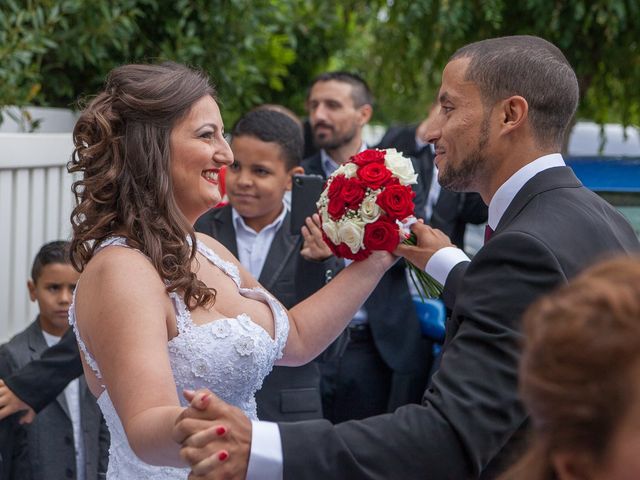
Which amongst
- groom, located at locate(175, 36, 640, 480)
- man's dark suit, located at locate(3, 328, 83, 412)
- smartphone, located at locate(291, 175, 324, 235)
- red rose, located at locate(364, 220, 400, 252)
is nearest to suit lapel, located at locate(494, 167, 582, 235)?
groom, located at locate(175, 36, 640, 480)

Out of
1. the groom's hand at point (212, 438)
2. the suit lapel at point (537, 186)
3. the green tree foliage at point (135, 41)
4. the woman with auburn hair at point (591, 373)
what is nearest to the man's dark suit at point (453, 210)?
the green tree foliage at point (135, 41)

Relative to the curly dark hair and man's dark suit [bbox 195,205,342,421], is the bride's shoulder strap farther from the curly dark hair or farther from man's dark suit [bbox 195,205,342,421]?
man's dark suit [bbox 195,205,342,421]

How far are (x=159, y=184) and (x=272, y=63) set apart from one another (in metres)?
7.00

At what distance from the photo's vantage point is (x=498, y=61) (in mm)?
3049

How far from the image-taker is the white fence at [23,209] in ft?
16.6

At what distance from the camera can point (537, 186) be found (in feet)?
9.24

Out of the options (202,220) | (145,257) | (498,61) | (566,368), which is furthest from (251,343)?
(202,220)

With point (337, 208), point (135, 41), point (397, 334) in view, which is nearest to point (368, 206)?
point (337, 208)

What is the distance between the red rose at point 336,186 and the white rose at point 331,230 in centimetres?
11

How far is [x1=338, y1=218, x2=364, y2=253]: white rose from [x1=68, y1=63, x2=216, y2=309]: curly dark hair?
696 mm

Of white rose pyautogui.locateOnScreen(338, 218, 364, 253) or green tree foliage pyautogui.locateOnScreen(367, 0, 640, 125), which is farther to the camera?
green tree foliage pyautogui.locateOnScreen(367, 0, 640, 125)

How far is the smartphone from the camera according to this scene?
4.57 meters

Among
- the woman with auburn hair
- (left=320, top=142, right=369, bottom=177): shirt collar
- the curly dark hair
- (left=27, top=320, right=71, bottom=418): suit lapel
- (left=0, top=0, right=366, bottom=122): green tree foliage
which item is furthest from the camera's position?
(left=320, top=142, right=369, bottom=177): shirt collar

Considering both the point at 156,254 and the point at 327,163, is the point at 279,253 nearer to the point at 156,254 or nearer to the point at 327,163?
the point at 327,163
